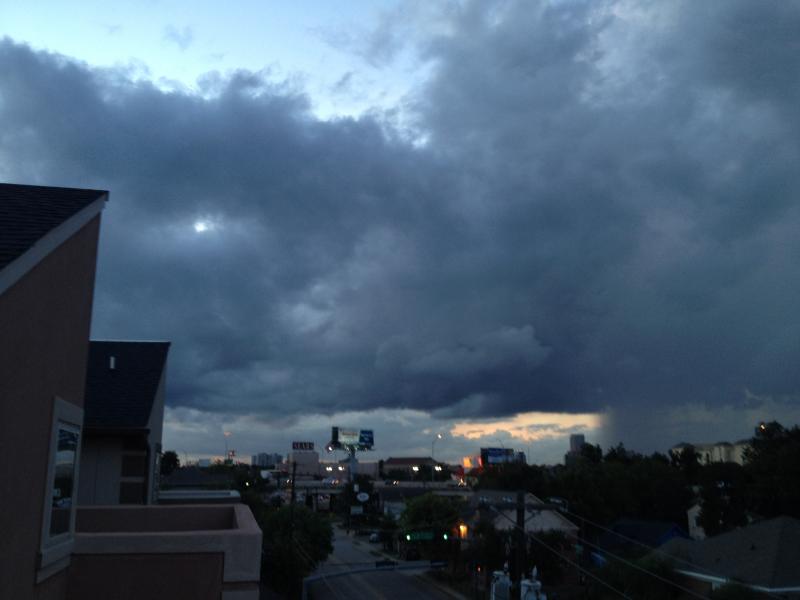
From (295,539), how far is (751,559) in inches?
1104

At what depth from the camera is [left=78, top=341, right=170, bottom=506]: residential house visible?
16.1 meters

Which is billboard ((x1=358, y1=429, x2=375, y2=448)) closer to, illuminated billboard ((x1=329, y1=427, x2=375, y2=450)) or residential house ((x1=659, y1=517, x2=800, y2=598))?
illuminated billboard ((x1=329, y1=427, x2=375, y2=450))

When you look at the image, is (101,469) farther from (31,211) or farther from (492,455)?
(492,455)

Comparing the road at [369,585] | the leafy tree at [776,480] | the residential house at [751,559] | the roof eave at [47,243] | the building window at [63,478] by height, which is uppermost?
the roof eave at [47,243]

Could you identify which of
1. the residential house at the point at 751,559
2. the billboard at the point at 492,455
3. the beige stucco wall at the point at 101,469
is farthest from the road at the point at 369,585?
the billboard at the point at 492,455

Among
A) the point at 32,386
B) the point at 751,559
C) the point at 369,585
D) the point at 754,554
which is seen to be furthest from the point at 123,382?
the point at 369,585

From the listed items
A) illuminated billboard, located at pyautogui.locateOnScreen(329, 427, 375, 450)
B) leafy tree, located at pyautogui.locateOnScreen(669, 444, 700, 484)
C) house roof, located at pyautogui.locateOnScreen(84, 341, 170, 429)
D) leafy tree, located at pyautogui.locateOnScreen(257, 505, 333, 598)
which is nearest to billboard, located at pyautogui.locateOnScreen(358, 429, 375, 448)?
illuminated billboard, located at pyautogui.locateOnScreen(329, 427, 375, 450)

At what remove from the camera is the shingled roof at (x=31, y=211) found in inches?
207

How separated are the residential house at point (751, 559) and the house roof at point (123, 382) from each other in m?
28.7

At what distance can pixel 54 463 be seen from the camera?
614 cm

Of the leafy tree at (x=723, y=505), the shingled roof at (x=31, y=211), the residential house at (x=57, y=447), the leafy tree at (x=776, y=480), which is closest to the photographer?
the residential house at (x=57, y=447)

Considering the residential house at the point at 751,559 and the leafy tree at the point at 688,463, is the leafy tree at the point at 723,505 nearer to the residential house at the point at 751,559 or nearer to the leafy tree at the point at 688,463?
the residential house at the point at 751,559

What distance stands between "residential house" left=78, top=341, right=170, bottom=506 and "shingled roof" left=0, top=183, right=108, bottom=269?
9.58 meters

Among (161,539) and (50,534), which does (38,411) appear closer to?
(50,534)
